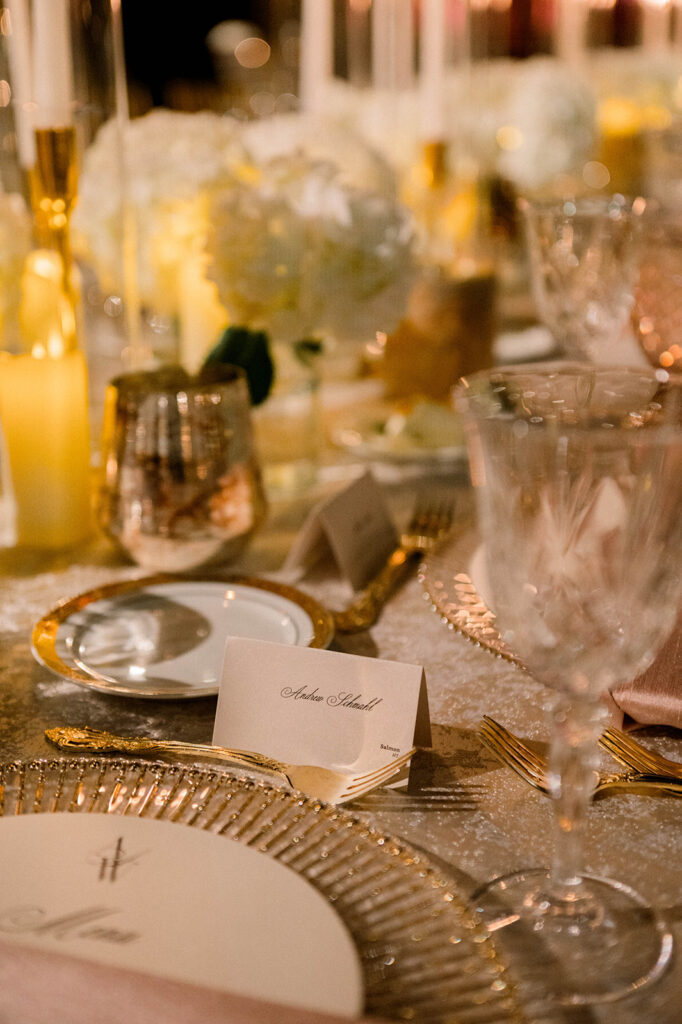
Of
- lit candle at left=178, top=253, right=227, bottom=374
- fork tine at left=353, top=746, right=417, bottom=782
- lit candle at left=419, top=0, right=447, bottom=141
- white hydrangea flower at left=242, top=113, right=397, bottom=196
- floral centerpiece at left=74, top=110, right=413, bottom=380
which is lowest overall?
fork tine at left=353, top=746, right=417, bottom=782

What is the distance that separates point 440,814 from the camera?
23.7 inches

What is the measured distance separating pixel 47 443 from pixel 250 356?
218mm

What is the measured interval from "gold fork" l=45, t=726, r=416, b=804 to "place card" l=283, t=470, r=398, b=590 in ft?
0.94

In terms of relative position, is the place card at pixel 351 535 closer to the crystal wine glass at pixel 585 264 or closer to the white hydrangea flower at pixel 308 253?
the white hydrangea flower at pixel 308 253

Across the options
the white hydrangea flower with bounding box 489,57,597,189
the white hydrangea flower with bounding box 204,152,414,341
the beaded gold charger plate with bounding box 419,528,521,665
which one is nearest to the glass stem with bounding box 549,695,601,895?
the beaded gold charger plate with bounding box 419,528,521,665

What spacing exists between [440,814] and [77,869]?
0.22m

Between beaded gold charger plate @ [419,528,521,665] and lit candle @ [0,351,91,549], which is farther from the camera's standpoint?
lit candle @ [0,351,91,549]

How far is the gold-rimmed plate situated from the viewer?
2.40ft

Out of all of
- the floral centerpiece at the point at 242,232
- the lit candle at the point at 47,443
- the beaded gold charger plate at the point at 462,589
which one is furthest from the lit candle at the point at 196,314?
the beaded gold charger plate at the point at 462,589

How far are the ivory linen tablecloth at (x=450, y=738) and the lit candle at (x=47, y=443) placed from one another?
0.07 m

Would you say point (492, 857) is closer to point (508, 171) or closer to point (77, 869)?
point (77, 869)

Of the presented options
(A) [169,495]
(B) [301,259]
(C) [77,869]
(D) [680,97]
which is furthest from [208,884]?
(D) [680,97]

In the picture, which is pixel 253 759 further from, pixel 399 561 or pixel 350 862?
pixel 399 561

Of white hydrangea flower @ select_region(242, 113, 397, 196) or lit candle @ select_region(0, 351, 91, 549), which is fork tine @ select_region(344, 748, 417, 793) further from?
white hydrangea flower @ select_region(242, 113, 397, 196)
